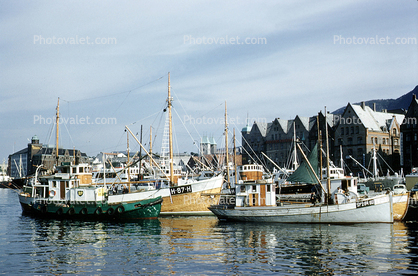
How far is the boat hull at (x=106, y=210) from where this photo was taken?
161 ft

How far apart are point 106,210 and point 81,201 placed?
3.85 m

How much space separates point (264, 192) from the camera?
4559 centimetres

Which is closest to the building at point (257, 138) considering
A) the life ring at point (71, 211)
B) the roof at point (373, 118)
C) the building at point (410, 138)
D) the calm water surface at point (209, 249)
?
the roof at point (373, 118)

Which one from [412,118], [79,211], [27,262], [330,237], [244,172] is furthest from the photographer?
[412,118]

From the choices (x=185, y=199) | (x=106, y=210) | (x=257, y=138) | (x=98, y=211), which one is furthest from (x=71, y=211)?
(x=257, y=138)

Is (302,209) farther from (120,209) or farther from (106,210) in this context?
(106,210)

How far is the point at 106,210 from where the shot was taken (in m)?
49.7

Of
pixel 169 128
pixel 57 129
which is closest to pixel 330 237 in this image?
pixel 169 128

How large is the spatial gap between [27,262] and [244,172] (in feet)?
144

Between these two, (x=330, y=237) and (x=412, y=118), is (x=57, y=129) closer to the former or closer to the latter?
(x=330, y=237)

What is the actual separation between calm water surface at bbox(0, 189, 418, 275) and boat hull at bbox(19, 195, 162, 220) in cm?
476

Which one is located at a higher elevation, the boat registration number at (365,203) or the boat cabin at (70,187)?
the boat cabin at (70,187)

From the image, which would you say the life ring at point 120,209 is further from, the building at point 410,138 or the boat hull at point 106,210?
the building at point 410,138

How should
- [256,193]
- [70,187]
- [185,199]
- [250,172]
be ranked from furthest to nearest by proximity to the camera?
[250,172] < [70,187] < [185,199] < [256,193]
